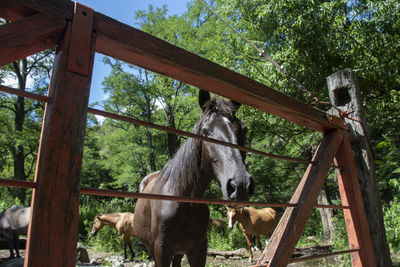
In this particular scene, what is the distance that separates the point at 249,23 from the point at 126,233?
26.1 feet

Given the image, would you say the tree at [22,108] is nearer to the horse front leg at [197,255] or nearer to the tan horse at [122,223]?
the tan horse at [122,223]

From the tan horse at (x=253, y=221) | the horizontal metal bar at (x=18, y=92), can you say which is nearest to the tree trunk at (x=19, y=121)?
the tan horse at (x=253, y=221)

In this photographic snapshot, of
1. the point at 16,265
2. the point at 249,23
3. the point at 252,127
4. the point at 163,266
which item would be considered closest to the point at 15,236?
the point at 16,265

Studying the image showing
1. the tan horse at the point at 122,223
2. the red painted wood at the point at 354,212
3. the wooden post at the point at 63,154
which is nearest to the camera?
the wooden post at the point at 63,154

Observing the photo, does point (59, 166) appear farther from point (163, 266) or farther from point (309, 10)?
point (309, 10)

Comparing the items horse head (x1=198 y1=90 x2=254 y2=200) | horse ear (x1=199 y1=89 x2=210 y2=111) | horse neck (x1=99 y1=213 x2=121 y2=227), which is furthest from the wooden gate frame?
horse neck (x1=99 y1=213 x2=121 y2=227)

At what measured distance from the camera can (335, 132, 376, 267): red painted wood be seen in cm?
186

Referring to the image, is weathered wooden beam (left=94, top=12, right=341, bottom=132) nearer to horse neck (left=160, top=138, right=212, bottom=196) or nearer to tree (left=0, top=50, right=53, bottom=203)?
horse neck (left=160, top=138, right=212, bottom=196)

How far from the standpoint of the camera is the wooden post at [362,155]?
2053 millimetres

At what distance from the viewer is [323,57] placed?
551 cm

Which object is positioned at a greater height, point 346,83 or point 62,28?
point 346,83

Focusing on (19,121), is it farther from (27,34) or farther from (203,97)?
(27,34)

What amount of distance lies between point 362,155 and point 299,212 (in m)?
1.04

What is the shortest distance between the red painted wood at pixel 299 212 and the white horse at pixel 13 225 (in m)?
6.54
